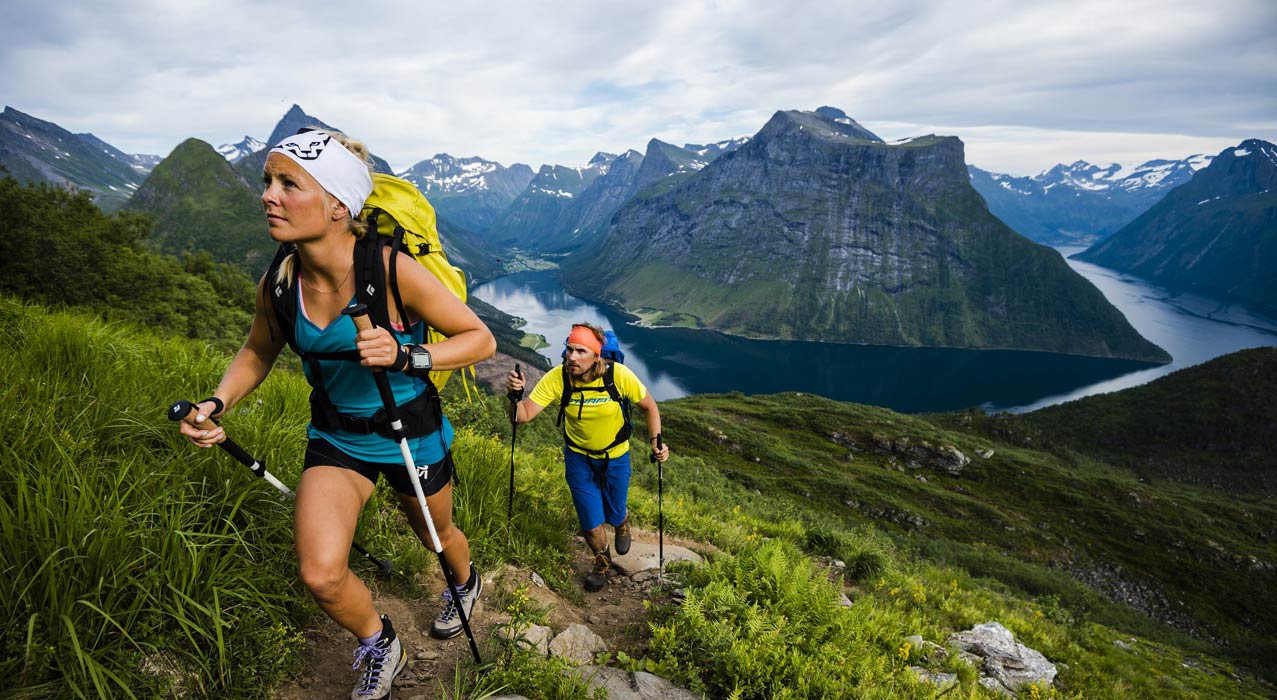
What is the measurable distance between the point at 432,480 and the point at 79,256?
109 ft

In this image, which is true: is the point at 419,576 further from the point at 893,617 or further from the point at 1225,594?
the point at 1225,594

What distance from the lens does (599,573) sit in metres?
5.70

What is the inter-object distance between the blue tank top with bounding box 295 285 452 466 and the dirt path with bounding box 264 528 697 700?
1.41 meters

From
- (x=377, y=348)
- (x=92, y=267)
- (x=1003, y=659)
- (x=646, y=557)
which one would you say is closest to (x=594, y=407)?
(x=646, y=557)

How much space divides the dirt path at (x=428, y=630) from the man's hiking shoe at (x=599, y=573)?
0.29 feet

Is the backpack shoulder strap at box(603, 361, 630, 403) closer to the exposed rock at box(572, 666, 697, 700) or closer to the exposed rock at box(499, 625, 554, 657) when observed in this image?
the exposed rock at box(499, 625, 554, 657)

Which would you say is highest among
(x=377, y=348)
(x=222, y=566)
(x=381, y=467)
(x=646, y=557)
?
(x=377, y=348)

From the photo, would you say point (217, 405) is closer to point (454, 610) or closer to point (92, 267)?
point (454, 610)

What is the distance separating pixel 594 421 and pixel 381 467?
8.89ft

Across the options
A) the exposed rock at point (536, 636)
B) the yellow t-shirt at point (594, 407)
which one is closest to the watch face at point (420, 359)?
the exposed rock at point (536, 636)

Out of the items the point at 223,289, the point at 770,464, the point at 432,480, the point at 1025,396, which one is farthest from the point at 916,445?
the point at 1025,396

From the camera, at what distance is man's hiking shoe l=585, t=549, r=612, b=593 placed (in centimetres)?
555

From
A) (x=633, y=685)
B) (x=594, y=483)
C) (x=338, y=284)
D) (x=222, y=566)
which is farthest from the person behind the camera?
(x=594, y=483)

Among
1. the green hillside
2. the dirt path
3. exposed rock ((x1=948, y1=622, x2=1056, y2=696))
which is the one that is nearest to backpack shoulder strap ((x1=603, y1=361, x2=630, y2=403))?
the dirt path
